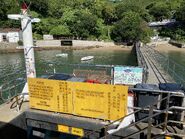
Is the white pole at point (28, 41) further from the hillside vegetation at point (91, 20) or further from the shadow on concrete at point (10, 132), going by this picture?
the hillside vegetation at point (91, 20)

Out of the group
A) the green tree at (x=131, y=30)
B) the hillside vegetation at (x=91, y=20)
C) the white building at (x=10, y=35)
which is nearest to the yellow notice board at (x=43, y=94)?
the hillside vegetation at (x=91, y=20)

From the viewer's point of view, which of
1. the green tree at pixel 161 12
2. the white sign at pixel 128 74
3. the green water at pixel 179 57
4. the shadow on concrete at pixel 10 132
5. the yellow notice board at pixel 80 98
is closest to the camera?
the yellow notice board at pixel 80 98

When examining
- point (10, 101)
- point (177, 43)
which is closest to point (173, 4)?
point (177, 43)

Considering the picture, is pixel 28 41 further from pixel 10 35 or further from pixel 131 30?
pixel 10 35

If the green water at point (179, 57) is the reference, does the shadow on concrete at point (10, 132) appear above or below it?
above

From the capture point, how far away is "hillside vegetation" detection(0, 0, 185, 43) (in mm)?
79750

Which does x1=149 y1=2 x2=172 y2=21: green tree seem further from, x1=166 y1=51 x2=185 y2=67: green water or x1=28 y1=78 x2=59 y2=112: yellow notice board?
x1=28 y1=78 x2=59 y2=112: yellow notice board

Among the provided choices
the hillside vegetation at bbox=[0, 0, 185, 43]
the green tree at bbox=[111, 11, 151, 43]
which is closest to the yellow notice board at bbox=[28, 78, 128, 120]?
the hillside vegetation at bbox=[0, 0, 185, 43]

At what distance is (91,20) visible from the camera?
82.5m

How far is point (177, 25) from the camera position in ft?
293

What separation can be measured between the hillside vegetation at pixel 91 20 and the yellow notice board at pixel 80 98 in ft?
226

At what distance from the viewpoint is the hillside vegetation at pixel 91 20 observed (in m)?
79.8

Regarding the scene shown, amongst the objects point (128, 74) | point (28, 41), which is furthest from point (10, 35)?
point (28, 41)

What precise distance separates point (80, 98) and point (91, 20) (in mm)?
75275
